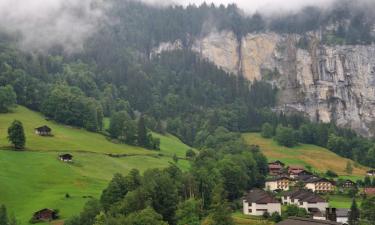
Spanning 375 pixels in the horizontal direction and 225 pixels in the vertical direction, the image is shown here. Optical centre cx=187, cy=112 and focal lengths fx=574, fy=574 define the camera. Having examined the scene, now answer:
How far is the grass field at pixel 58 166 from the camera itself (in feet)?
293

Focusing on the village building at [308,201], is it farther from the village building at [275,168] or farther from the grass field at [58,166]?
the village building at [275,168]


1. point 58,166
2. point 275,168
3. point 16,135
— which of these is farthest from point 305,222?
point 275,168

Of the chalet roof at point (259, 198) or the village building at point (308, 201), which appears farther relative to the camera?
the village building at point (308, 201)

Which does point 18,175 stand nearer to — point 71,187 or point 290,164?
point 71,187

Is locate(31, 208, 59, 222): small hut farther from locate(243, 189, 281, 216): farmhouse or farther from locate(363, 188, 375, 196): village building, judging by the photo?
locate(363, 188, 375, 196): village building

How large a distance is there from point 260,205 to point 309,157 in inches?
3444

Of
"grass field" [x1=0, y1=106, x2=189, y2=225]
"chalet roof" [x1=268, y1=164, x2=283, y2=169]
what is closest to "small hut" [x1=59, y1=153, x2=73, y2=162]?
"grass field" [x1=0, y1=106, x2=189, y2=225]

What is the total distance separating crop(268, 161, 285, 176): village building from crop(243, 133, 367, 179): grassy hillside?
879 centimetres

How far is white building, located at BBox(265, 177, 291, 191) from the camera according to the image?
4978 inches

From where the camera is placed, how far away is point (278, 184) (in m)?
127

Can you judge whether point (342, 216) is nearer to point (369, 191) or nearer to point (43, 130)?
point (369, 191)

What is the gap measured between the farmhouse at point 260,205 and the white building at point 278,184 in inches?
1232

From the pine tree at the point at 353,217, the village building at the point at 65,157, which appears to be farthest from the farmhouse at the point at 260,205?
the village building at the point at 65,157

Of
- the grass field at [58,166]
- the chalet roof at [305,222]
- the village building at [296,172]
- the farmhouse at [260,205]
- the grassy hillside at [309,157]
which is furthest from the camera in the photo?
the grassy hillside at [309,157]
